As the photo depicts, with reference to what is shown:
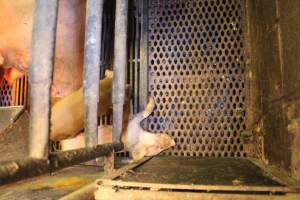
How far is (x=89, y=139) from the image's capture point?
1760 millimetres

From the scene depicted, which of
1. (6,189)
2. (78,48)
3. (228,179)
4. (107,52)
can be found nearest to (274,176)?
(228,179)

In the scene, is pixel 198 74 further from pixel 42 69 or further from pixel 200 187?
pixel 42 69

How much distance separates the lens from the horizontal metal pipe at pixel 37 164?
32.8 inches

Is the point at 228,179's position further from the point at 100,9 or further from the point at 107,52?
the point at 107,52

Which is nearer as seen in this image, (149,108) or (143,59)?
(149,108)

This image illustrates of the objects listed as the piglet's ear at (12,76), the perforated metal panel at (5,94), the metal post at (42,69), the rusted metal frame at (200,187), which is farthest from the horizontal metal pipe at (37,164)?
the perforated metal panel at (5,94)

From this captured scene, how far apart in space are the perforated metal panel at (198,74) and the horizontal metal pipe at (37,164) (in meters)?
1.47

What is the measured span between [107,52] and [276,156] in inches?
83.5

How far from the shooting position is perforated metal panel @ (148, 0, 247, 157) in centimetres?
283

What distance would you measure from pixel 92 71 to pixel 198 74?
1.37m

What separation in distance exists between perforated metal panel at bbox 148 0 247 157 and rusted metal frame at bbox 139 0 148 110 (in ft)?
0.16

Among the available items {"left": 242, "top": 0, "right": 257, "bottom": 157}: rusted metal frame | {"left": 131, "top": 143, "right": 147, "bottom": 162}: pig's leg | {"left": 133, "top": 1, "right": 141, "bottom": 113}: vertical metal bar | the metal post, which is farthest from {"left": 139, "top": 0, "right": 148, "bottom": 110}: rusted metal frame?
the metal post

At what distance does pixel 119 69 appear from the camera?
2420 mm

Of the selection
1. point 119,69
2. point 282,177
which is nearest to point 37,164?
point 282,177
